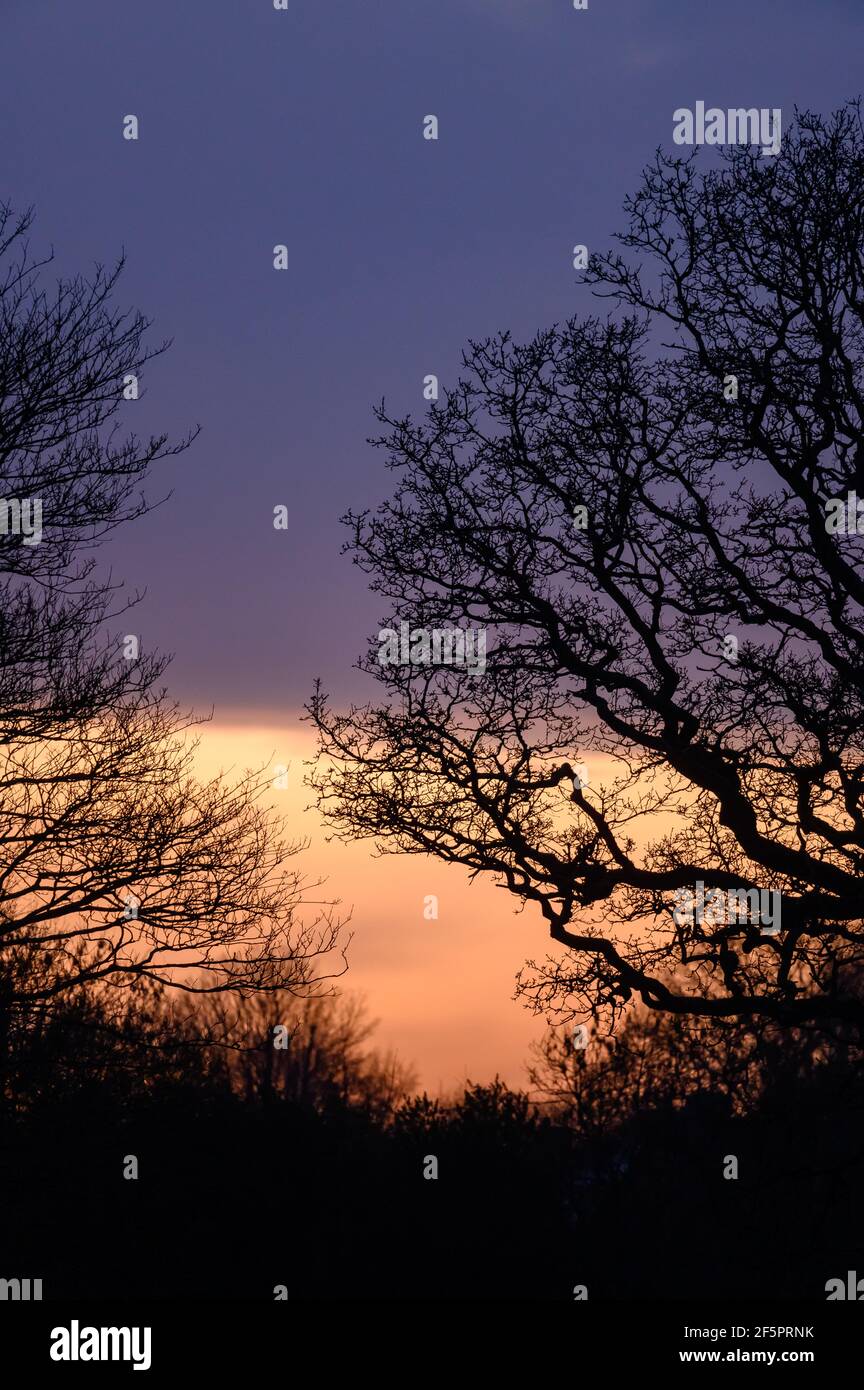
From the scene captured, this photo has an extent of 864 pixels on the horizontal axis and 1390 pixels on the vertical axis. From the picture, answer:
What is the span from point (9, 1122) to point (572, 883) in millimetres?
6300

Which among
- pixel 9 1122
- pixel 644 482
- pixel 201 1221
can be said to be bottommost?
pixel 201 1221

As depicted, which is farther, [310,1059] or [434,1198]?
[310,1059]

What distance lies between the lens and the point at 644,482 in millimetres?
13875

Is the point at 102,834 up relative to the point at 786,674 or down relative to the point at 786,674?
Answer: down

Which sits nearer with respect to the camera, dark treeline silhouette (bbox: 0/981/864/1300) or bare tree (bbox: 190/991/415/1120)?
dark treeline silhouette (bbox: 0/981/864/1300)

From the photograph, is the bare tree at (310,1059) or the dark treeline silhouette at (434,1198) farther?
the bare tree at (310,1059)
